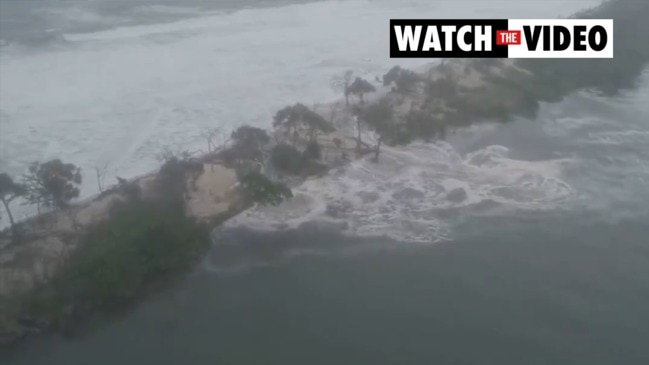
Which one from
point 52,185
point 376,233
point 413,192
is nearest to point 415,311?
point 376,233

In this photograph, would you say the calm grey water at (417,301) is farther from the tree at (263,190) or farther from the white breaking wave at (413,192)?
the tree at (263,190)

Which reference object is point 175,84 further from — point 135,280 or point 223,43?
point 135,280

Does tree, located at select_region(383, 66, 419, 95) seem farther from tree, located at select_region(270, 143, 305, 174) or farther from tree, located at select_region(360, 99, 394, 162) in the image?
tree, located at select_region(270, 143, 305, 174)

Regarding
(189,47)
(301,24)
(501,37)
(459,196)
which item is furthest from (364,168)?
(301,24)

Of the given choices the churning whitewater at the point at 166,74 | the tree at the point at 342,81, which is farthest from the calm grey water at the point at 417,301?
the tree at the point at 342,81

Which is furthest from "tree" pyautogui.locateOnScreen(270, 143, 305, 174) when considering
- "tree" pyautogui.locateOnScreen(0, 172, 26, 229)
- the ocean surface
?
"tree" pyautogui.locateOnScreen(0, 172, 26, 229)

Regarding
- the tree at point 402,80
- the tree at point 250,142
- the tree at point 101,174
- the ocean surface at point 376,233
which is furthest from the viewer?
the tree at point 402,80

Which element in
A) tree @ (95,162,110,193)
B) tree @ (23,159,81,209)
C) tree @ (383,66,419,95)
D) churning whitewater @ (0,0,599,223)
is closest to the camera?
tree @ (23,159,81,209)
